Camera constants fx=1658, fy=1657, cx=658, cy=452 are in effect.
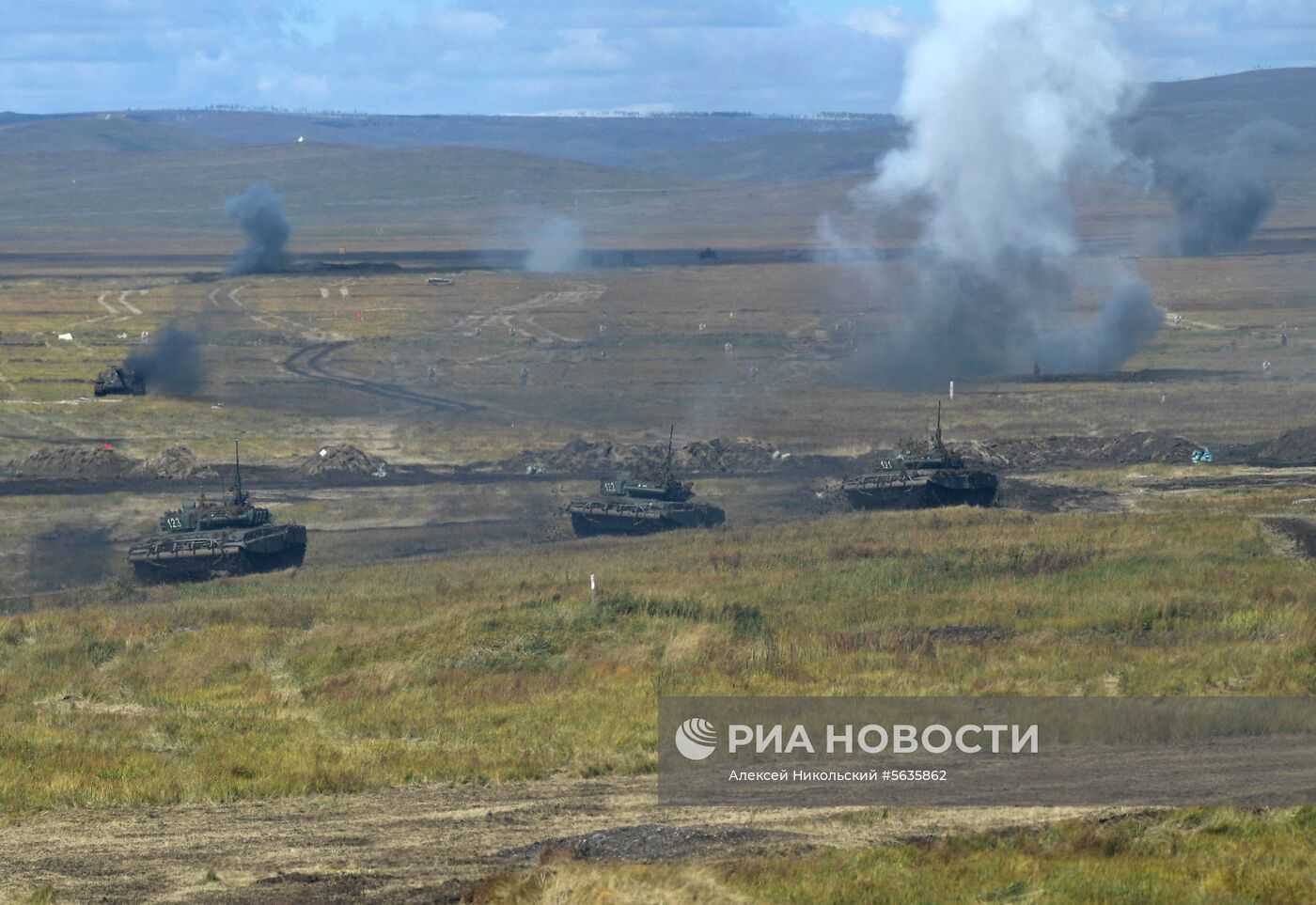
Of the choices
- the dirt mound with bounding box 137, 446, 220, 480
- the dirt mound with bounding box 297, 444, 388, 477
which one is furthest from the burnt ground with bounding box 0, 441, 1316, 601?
the dirt mound with bounding box 137, 446, 220, 480

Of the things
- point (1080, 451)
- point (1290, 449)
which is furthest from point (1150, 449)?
point (1290, 449)

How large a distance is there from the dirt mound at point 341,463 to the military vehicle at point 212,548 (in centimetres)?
1272

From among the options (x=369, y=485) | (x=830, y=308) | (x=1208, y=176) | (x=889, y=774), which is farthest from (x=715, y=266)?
(x=889, y=774)

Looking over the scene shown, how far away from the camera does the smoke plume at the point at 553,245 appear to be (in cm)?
13500

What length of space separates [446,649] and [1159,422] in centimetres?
4597

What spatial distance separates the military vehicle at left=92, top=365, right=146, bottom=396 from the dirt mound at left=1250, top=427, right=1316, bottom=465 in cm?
4676

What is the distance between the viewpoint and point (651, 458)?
6012 cm

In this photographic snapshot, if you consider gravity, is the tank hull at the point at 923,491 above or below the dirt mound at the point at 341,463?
below

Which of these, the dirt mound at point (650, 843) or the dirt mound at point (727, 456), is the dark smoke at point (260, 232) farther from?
the dirt mound at point (650, 843)

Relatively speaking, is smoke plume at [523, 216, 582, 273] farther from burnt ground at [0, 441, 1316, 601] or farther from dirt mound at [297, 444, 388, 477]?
burnt ground at [0, 441, 1316, 601]

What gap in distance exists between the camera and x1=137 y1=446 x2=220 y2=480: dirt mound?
2285 inches

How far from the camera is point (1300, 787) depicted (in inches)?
708

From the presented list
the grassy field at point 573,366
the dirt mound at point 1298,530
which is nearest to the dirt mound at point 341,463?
the grassy field at point 573,366

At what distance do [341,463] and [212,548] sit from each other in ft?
51.5
